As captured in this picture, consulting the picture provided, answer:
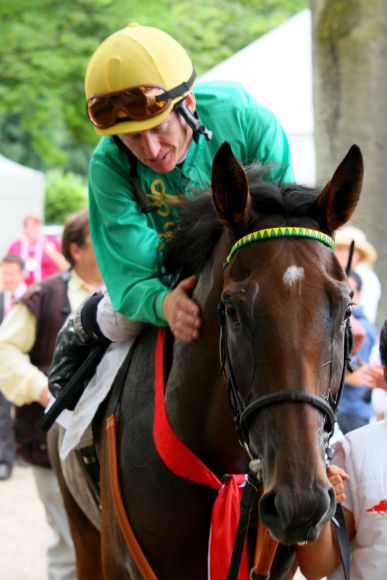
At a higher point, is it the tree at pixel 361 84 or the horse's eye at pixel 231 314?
the horse's eye at pixel 231 314

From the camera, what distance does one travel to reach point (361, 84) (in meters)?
9.08

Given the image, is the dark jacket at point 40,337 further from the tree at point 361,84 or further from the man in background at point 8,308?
the man in background at point 8,308

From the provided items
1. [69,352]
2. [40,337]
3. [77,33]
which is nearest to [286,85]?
[40,337]

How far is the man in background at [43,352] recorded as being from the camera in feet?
19.4

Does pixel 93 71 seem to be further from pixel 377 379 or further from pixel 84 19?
pixel 84 19

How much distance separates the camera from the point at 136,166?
387cm

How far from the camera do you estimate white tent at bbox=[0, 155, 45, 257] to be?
17016 millimetres

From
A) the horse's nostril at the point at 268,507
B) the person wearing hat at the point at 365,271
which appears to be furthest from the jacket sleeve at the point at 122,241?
the person wearing hat at the point at 365,271

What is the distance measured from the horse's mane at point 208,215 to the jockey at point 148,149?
0.10 meters

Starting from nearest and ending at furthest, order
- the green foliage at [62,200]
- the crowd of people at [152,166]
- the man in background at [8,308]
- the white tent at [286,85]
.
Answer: the crowd of people at [152,166], the man in background at [8,308], the white tent at [286,85], the green foliage at [62,200]

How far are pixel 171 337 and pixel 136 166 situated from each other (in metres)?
0.72

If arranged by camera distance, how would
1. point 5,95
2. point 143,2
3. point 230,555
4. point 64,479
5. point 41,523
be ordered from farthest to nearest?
1. point 5,95
2. point 143,2
3. point 41,523
4. point 64,479
5. point 230,555

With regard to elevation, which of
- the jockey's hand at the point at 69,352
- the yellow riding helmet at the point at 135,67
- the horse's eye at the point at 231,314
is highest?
the yellow riding helmet at the point at 135,67

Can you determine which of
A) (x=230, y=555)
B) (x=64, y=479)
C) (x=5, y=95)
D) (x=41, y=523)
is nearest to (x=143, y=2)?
(x=5, y=95)
